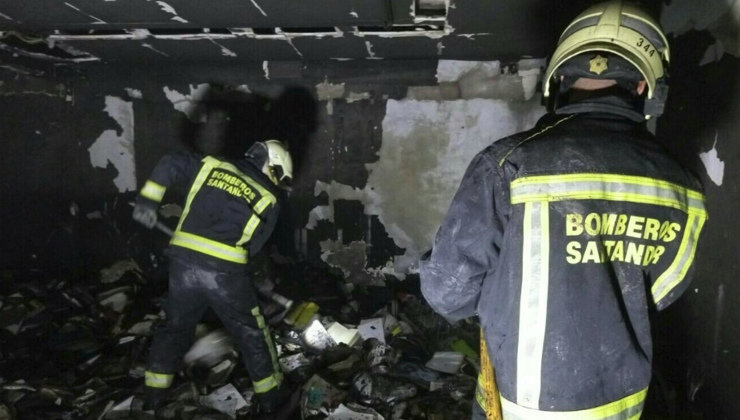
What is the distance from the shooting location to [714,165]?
2.41 metres

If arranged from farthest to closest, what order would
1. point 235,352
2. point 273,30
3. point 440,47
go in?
1. point 440,47
2. point 235,352
3. point 273,30

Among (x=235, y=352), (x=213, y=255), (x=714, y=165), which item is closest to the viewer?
(x=714, y=165)

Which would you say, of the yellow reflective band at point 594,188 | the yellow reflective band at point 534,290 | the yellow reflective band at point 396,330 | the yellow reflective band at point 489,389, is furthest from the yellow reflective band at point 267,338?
the yellow reflective band at point 594,188

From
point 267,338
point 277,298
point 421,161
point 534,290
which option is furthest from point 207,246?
point 421,161

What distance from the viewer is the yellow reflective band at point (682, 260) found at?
128 centimetres

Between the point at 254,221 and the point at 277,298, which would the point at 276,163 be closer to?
the point at 254,221

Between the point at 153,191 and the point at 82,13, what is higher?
the point at 82,13

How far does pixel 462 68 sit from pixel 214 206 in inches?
111

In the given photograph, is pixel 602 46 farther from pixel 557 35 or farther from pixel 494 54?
pixel 494 54

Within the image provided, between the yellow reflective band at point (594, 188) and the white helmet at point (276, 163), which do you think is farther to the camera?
the white helmet at point (276, 163)

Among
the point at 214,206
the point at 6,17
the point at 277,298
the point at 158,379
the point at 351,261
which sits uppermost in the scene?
the point at 6,17

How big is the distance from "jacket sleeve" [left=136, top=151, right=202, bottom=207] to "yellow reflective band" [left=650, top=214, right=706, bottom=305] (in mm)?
2621

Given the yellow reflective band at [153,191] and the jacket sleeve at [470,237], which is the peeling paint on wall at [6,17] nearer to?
the yellow reflective band at [153,191]

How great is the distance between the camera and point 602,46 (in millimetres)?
1300
